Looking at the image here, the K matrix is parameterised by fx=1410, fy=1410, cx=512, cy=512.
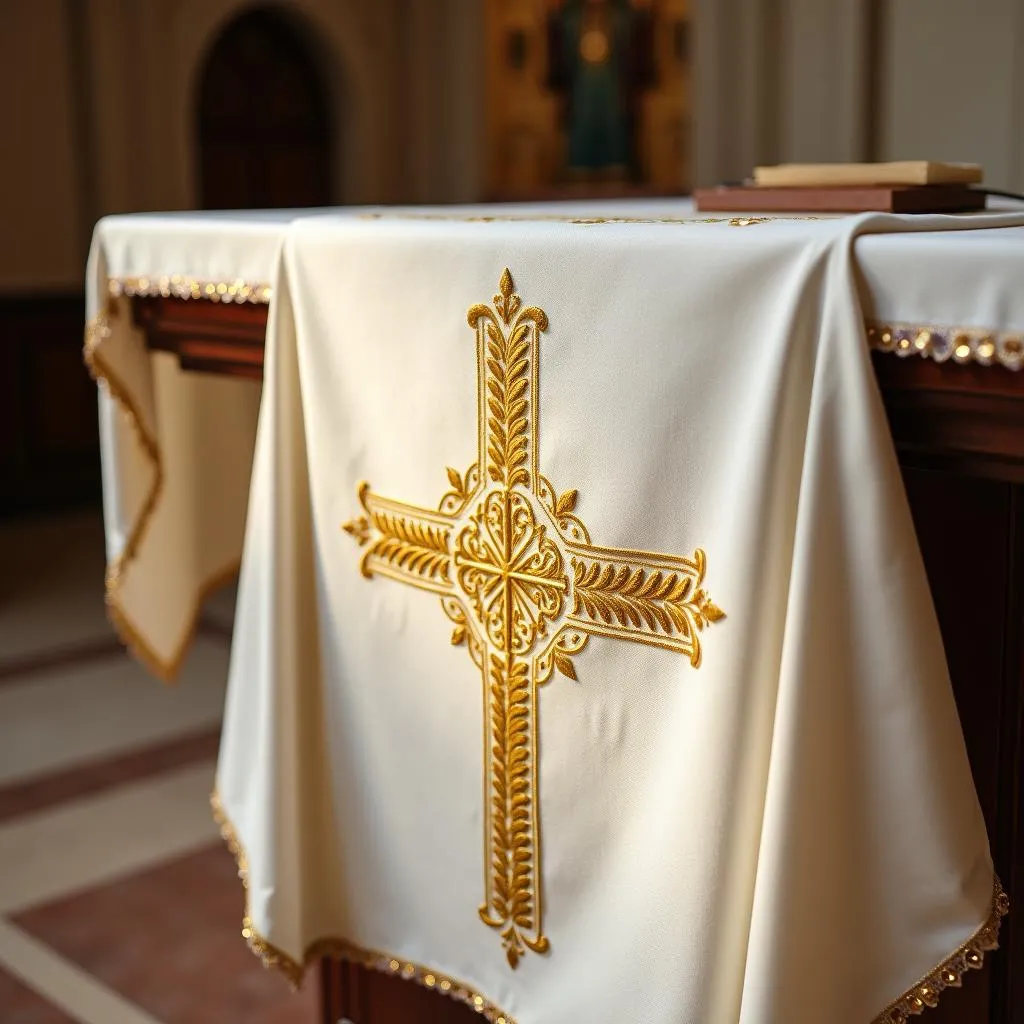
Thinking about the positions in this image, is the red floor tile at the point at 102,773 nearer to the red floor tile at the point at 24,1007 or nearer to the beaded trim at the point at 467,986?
the red floor tile at the point at 24,1007

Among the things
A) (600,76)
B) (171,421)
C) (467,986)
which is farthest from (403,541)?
(600,76)

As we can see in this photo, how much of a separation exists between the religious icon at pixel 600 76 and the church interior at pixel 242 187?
0.04 feet

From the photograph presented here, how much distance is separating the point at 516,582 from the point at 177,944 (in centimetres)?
150

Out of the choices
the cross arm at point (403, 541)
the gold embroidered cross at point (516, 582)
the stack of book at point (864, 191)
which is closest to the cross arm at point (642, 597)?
the gold embroidered cross at point (516, 582)

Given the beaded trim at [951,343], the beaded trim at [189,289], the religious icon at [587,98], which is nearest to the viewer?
the beaded trim at [951,343]

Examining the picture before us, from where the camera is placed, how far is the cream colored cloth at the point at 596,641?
124 centimetres

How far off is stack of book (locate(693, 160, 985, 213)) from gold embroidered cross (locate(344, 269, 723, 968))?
1.42 feet

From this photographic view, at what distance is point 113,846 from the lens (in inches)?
125

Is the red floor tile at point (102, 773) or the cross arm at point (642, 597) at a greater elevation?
the cross arm at point (642, 597)

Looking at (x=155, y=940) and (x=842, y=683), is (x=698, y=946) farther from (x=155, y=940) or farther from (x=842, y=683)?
(x=155, y=940)

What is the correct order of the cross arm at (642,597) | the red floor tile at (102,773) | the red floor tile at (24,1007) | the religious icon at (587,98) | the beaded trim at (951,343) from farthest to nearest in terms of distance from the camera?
1. the religious icon at (587,98)
2. the red floor tile at (102,773)
3. the red floor tile at (24,1007)
4. the cross arm at (642,597)
5. the beaded trim at (951,343)

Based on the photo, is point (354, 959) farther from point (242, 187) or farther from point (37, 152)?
point (242, 187)

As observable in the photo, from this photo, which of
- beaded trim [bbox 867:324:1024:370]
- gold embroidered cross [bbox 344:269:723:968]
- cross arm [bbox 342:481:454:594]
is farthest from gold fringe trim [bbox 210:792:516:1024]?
beaded trim [bbox 867:324:1024:370]

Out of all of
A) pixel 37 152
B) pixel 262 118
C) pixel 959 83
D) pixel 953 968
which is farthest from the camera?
pixel 262 118
